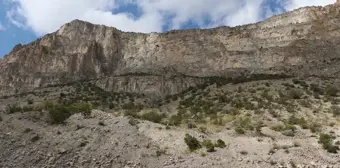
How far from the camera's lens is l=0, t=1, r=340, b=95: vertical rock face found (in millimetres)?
64750

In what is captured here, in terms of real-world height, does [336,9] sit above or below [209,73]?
above

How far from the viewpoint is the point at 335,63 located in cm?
5759

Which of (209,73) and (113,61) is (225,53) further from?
(113,61)

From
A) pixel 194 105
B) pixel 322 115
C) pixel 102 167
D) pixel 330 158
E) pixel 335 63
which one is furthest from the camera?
pixel 335 63

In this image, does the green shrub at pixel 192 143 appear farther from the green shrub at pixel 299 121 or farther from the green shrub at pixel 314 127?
the green shrub at pixel 299 121

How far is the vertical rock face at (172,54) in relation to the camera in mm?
64750

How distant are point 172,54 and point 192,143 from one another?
175 feet

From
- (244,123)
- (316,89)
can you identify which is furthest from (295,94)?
(244,123)

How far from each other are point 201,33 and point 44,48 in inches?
1049

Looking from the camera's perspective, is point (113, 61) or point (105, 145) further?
point (113, 61)

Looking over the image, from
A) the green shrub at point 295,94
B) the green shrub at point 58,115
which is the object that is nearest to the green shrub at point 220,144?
the green shrub at point 58,115

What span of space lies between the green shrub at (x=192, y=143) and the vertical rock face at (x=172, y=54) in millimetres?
37946

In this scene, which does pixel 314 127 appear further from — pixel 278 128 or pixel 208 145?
pixel 208 145

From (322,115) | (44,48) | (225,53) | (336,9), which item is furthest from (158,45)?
(322,115)
